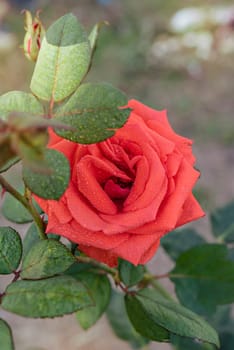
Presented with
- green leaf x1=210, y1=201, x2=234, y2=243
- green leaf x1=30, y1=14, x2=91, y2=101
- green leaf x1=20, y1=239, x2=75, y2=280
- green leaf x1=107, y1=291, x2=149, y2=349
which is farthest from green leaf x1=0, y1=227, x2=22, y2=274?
green leaf x1=107, y1=291, x2=149, y2=349

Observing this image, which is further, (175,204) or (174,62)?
(174,62)

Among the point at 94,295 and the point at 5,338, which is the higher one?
the point at 5,338

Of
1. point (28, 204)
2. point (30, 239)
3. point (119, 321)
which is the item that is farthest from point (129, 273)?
point (119, 321)

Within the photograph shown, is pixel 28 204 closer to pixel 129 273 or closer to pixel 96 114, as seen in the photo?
pixel 96 114

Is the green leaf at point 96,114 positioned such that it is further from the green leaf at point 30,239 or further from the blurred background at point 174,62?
the blurred background at point 174,62

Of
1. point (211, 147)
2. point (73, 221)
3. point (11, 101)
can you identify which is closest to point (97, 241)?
point (73, 221)

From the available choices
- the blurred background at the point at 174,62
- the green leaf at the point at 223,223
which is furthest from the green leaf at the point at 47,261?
the blurred background at the point at 174,62

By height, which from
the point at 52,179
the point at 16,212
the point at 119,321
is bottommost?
the point at 119,321
